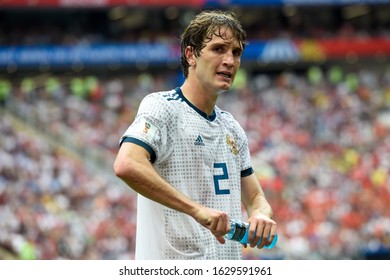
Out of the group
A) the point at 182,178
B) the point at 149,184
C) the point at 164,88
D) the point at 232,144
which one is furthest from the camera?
the point at 164,88

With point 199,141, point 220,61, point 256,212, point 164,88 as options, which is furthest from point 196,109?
point 164,88

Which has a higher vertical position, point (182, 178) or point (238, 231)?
point (182, 178)

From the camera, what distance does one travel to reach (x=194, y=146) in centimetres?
389

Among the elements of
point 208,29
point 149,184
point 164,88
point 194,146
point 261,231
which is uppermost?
point 164,88

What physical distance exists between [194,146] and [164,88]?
80.8ft

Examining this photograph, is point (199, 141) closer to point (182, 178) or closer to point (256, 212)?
point (182, 178)

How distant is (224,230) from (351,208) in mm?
16999

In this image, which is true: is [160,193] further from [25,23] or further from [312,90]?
[25,23]

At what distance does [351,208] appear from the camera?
19.9 metres

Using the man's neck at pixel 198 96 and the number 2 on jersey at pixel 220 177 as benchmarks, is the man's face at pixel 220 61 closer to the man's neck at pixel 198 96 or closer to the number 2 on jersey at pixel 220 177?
the man's neck at pixel 198 96

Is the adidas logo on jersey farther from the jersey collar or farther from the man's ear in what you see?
the man's ear

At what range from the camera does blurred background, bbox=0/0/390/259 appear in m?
17.9

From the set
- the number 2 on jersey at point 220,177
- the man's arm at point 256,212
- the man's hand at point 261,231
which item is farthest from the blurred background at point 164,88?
the man's hand at point 261,231
